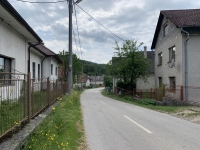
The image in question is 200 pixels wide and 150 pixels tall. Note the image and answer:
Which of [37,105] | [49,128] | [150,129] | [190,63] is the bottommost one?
[150,129]

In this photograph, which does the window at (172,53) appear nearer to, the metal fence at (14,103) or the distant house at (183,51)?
the distant house at (183,51)

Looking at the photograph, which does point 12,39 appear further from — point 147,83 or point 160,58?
point 147,83

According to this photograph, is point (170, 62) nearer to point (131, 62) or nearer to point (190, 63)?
point (190, 63)

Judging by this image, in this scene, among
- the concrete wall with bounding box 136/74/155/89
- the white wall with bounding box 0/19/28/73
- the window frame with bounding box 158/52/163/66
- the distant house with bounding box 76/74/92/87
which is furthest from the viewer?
the distant house with bounding box 76/74/92/87

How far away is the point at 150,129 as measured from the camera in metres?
7.38

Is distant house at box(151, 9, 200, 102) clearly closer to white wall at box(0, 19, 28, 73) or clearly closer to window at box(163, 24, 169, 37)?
window at box(163, 24, 169, 37)

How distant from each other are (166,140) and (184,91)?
11015 millimetres

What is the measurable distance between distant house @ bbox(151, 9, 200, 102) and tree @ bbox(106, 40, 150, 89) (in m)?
6.03

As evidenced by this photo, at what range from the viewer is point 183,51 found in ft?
53.9

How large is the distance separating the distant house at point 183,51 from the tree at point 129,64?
6025mm

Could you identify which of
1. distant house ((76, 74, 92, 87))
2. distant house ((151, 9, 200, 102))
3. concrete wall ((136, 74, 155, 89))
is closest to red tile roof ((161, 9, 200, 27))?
distant house ((151, 9, 200, 102))

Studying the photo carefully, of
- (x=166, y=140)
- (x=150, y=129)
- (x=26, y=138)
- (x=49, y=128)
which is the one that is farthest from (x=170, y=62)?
(x=26, y=138)

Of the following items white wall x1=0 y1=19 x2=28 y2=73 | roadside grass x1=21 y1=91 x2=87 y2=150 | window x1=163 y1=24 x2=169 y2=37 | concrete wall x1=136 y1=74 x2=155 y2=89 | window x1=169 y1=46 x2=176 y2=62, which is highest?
window x1=163 y1=24 x2=169 y2=37

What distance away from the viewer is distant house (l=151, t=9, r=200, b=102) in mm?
16125
